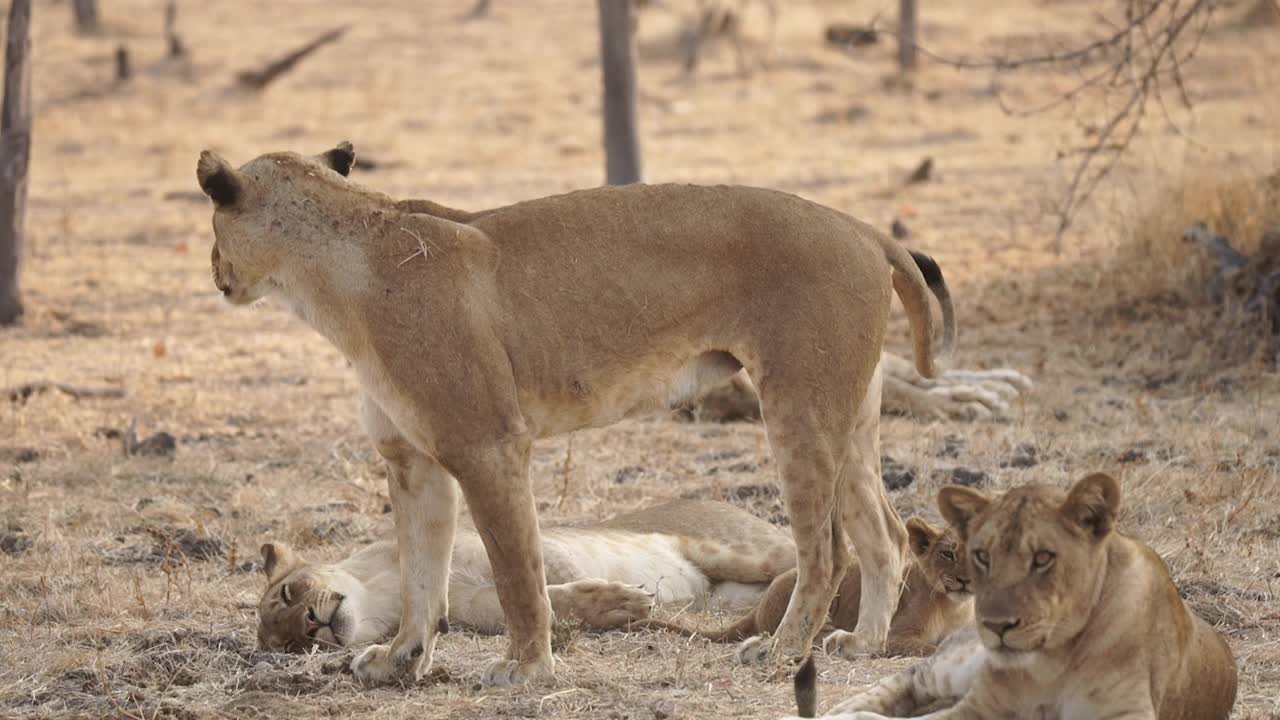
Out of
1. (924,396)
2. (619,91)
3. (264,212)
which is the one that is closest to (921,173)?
(619,91)

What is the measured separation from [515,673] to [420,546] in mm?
602

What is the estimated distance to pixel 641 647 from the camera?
5.78 metres

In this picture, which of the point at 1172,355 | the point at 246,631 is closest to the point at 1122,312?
the point at 1172,355

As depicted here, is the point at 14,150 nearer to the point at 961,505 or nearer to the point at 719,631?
the point at 719,631

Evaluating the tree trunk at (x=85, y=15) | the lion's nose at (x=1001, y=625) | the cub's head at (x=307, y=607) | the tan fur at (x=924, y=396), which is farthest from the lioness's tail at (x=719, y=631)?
the tree trunk at (x=85, y=15)

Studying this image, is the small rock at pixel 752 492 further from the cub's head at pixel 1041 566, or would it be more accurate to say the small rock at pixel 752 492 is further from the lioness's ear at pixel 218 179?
the cub's head at pixel 1041 566

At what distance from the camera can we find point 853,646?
220 inches

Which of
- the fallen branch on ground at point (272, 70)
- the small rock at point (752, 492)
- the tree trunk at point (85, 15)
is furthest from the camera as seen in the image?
the tree trunk at point (85, 15)

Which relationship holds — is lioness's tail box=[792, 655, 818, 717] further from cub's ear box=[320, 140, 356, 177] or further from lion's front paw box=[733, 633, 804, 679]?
cub's ear box=[320, 140, 356, 177]

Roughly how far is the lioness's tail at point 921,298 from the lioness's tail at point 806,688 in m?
1.51

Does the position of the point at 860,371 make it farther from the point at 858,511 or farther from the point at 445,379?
the point at 445,379

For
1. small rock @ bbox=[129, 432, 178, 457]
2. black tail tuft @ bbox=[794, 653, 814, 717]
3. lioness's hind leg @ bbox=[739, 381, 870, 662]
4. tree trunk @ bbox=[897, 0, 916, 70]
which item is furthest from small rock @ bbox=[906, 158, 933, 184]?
black tail tuft @ bbox=[794, 653, 814, 717]

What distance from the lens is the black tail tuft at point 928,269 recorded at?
227 inches

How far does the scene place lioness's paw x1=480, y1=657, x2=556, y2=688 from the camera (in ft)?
16.6
